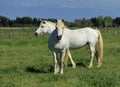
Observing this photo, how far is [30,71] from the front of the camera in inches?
451

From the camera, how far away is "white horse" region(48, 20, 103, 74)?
10.4 metres

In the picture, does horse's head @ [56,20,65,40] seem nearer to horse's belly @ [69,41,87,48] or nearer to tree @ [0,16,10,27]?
horse's belly @ [69,41,87,48]

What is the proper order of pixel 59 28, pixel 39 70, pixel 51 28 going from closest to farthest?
pixel 59 28 < pixel 51 28 < pixel 39 70

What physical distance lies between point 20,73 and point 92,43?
351cm

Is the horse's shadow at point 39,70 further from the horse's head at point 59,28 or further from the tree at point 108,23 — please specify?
the tree at point 108,23

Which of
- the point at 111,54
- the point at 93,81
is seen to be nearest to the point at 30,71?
the point at 93,81

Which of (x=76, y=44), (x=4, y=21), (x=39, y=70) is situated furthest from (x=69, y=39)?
(x=4, y=21)

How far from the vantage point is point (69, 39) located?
11727 mm

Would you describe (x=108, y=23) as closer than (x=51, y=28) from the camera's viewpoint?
No

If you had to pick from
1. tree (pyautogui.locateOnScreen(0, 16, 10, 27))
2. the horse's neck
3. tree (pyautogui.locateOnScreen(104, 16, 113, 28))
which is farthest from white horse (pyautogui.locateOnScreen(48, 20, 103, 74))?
tree (pyautogui.locateOnScreen(104, 16, 113, 28))

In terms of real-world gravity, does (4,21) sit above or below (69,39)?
below

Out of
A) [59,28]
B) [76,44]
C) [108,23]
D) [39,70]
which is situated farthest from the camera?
[108,23]

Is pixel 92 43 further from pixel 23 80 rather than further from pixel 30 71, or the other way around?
pixel 23 80

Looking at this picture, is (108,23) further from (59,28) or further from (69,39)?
(59,28)
